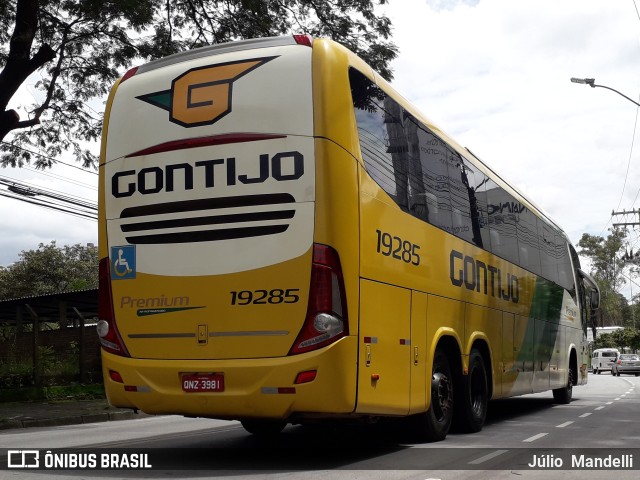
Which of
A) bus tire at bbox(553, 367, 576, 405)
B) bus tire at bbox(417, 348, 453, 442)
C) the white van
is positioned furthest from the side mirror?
the white van

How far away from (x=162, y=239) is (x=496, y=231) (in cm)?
608

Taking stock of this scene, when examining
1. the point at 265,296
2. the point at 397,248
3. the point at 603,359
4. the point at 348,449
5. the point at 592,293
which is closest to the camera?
the point at 265,296

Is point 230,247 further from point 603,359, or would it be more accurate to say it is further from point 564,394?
point 603,359

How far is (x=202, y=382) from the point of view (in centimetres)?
692

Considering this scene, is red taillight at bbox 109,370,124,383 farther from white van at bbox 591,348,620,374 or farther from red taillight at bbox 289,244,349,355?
white van at bbox 591,348,620,374

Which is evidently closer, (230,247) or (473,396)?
(230,247)

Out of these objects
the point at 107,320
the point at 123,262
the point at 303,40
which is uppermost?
the point at 303,40

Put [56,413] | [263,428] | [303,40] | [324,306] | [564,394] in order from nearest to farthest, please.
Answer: [324,306] < [303,40] < [263,428] < [56,413] < [564,394]

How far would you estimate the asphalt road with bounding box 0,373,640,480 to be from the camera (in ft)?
22.5

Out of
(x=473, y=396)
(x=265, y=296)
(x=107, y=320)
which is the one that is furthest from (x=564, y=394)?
(x=107, y=320)

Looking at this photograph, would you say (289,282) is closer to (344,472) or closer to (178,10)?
(344,472)

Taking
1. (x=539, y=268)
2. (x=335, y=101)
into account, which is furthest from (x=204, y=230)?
(x=539, y=268)

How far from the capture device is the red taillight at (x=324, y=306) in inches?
262

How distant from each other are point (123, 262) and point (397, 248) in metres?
2.75
